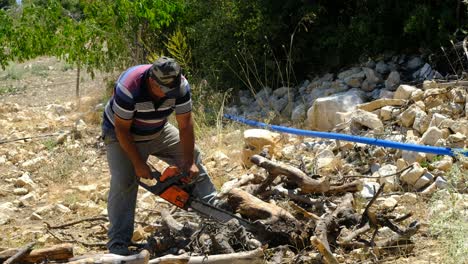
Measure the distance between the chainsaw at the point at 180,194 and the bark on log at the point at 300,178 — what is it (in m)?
0.57

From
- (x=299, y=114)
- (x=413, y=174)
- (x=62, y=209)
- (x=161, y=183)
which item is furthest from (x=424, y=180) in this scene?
(x=62, y=209)

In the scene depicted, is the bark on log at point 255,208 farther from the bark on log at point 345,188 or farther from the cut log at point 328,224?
the bark on log at point 345,188

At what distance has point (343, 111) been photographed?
7.15m

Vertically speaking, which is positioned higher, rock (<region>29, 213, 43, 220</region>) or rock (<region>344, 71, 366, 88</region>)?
rock (<region>344, 71, 366, 88</region>)

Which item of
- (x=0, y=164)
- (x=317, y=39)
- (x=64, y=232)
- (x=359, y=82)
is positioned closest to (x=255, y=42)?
(x=317, y=39)

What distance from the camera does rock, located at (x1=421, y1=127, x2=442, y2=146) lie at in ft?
19.1

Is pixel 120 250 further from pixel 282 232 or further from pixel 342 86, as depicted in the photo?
pixel 342 86

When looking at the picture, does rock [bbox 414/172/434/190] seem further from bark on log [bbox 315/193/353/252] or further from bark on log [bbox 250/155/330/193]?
bark on log [bbox 250/155/330/193]

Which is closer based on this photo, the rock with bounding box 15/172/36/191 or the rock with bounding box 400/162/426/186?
the rock with bounding box 400/162/426/186

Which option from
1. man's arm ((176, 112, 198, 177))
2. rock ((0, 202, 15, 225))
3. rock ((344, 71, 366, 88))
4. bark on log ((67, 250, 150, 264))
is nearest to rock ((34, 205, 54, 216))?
rock ((0, 202, 15, 225))

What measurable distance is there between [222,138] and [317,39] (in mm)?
2506

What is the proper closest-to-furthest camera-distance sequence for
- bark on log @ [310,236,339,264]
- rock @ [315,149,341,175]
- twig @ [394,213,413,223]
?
bark on log @ [310,236,339,264], twig @ [394,213,413,223], rock @ [315,149,341,175]

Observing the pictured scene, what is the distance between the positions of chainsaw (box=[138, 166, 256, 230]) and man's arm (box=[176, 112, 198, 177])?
0.34ft

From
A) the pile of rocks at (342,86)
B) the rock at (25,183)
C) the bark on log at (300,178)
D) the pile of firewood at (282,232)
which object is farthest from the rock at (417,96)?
the rock at (25,183)
